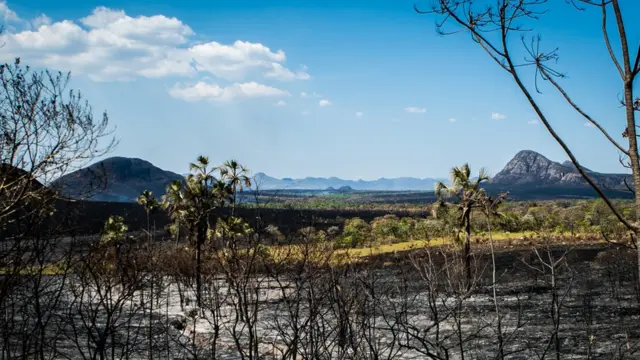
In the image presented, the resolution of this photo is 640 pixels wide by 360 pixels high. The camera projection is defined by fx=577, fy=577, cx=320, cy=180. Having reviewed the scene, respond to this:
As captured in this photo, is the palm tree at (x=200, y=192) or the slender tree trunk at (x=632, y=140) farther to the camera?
the palm tree at (x=200, y=192)

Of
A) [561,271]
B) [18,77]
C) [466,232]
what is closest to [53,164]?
[18,77]

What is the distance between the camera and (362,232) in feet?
310

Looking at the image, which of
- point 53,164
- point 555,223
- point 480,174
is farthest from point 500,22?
point 555,223

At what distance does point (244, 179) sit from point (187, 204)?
4.83m

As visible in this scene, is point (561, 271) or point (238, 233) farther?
point (561, 271)

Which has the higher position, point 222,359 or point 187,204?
point 187,204

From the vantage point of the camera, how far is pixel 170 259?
49.5m

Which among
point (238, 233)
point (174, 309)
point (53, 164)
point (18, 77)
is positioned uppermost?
point (18, 77)

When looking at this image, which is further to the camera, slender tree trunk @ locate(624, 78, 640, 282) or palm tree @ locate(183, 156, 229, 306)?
palm tree @ locate(183, 156, 229, 306)

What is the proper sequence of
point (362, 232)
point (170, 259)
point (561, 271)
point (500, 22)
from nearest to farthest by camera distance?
point (500, 22) < point (170, 259) < point (561, 271) < point (362, 232)

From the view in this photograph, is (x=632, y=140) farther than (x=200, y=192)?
No

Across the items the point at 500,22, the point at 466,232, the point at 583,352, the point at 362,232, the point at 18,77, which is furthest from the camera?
the point at 362,232

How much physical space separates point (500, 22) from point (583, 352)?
25663mm

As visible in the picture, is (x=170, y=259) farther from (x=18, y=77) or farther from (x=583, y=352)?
(x=18, y=77)
